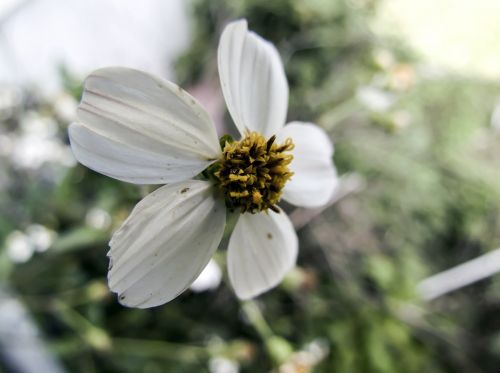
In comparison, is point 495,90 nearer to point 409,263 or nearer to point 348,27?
point 348,27

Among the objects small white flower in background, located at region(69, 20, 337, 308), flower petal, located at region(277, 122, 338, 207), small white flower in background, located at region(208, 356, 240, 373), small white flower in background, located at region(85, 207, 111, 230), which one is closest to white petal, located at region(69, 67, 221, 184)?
small white flower in background, located at region(69, 20, 337, 308)

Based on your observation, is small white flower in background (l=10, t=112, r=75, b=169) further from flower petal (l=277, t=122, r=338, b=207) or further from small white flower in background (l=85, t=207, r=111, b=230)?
flower petal (l=277, t=122, r=338, b=207)

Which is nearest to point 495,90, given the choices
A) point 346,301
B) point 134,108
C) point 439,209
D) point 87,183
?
point 439,209

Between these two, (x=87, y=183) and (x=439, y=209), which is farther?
(x=439, y=209)

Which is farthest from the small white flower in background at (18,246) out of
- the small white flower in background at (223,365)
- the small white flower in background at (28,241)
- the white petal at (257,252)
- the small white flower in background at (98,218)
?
the white petal at (257,252)

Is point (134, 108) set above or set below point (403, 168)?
above

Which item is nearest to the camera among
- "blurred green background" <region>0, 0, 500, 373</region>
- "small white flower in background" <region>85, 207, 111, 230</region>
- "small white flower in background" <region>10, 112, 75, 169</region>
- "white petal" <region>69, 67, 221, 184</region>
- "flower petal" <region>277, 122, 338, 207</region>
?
"white petal" <region>69, 67, 221, 184</region>

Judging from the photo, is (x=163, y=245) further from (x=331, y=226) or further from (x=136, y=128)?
(x=331, y=226)
